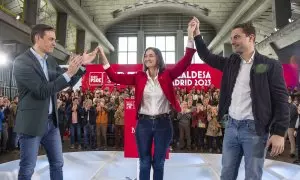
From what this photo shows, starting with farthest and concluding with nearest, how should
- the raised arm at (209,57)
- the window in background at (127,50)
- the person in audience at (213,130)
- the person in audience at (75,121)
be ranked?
the window in background at (127,50), the person in audience at (75,121), the person in audience at (213,130), the raised arm at (209,57)

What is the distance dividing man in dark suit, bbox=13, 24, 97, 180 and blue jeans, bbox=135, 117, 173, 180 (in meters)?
0.70

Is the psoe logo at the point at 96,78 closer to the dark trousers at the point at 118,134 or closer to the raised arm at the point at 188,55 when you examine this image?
the dark trousers at the point at 118,134

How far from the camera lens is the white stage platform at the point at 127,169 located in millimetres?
3818

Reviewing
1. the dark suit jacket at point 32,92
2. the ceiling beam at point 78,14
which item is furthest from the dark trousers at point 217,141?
the ceiling beam at point 78,14

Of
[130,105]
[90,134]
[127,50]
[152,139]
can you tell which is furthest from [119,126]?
[127,50]

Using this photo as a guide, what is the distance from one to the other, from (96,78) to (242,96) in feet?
32.8

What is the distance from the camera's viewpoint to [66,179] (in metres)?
3.64

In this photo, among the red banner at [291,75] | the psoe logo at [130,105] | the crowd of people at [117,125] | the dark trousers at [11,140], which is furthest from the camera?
the red banner at [291,75]

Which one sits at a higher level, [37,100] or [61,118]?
[37,100]

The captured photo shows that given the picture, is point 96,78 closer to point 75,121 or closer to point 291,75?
point 75,121

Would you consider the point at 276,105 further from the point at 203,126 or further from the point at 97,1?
the point at 97,1

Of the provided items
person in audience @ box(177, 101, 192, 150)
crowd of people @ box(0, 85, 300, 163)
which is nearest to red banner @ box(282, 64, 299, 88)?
crowd of people @ box(0, 85, 300, 163)

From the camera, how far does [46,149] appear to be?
7.46ft

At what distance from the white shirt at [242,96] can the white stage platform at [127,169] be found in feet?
6.59
